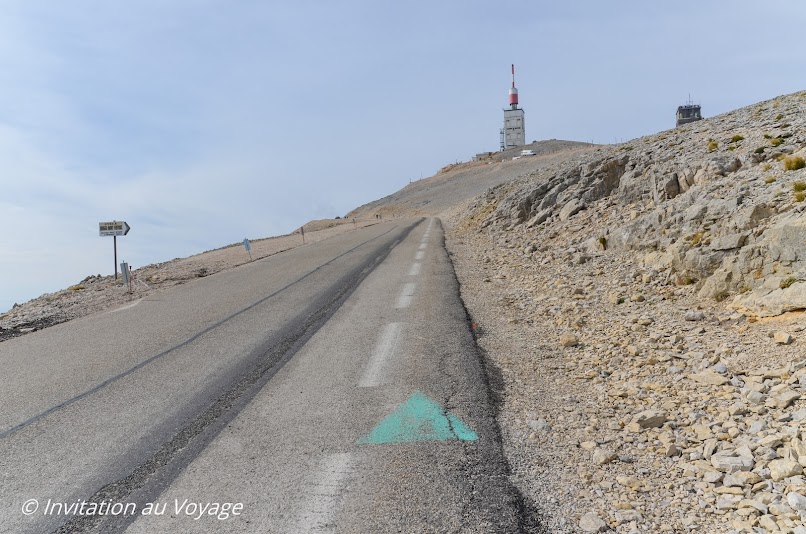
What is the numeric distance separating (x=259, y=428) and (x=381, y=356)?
8.42ft

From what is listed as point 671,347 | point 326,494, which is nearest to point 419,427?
point 326,494

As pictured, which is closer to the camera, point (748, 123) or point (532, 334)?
point (532, 334)

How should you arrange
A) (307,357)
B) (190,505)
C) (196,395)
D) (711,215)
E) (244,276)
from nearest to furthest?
(190,505) < (196,395) < (307,357) < (711,215) < (244,276)

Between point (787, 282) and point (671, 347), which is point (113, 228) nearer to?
point (671, 347)

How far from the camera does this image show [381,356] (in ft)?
26.0

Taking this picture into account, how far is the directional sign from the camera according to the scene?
21.9m

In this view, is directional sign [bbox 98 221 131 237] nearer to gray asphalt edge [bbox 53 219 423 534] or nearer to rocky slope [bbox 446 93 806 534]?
rocky slope [bbox 446 93 806 534]

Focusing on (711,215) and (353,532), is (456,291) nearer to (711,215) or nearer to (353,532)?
(711,215)

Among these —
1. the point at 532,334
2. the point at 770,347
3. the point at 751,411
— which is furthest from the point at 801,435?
the point at 532,334

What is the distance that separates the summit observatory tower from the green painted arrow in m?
122

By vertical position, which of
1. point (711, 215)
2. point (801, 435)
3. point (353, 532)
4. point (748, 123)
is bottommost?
point (353, 532)

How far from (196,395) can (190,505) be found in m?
2.69

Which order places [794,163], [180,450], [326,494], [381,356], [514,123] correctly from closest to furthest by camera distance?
[326,494], [180,450], [381,356], [794,163], [514,123]

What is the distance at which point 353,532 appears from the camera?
12.5 feet
